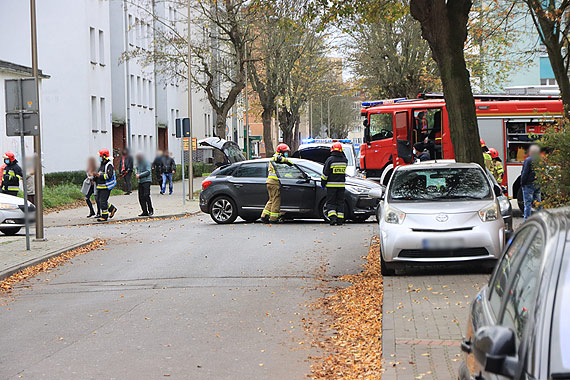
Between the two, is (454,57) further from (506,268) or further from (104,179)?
(506,268)

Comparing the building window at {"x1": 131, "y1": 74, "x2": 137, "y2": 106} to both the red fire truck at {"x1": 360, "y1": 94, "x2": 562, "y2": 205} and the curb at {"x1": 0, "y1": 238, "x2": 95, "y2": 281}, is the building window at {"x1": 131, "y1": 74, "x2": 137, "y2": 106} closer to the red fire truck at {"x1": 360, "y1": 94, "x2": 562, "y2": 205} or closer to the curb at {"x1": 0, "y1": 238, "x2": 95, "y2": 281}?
the red fire truck at {"x1": 360, "y1": 94, "x2": 562, "y2": 205}

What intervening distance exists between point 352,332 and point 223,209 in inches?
517

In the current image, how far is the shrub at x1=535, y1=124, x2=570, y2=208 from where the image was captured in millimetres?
11664

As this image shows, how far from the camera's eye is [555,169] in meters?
12.2

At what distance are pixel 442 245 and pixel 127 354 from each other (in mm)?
4783

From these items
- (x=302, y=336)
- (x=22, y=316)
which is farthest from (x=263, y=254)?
(x=302, y=336)

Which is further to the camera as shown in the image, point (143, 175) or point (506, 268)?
point (143, 175)

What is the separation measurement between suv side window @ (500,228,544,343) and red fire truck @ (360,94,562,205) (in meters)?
18.4

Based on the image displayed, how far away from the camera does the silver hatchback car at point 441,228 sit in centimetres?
1114

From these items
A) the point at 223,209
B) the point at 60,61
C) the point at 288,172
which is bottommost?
the point at 223,209

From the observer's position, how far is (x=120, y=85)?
175ft

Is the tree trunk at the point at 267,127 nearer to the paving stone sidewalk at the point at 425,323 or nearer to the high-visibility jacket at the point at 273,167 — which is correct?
the high-visibility jacket at the point at 273,167

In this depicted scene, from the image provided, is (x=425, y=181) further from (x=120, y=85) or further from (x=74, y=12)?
(x=120, y=85)

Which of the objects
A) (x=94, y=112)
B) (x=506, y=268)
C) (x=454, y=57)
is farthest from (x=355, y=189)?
(x=94, y=112)
